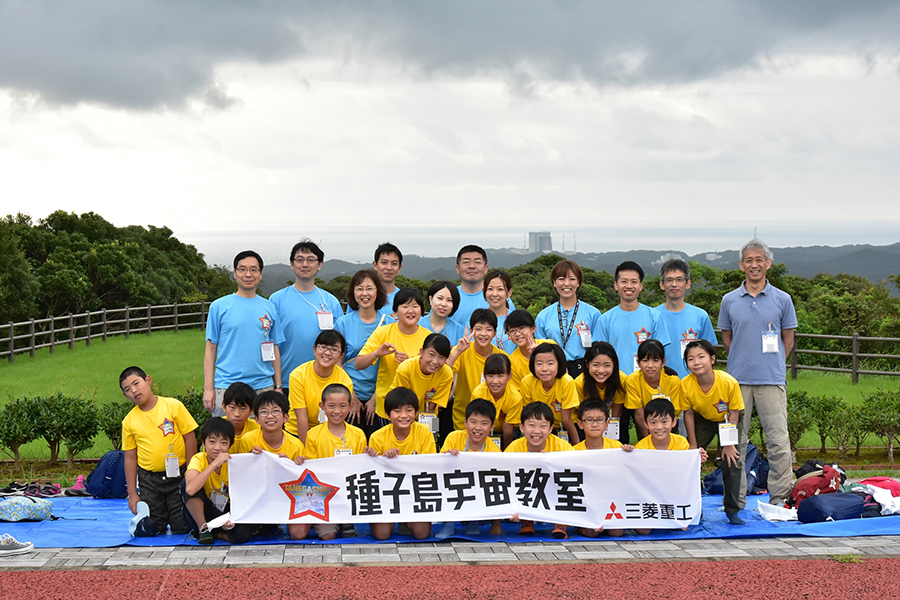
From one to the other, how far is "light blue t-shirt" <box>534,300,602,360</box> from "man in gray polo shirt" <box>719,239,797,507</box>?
1247 millimetres

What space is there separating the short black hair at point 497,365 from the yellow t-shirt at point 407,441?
695 mm

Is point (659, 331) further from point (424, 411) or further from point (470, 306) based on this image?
point (424, 411)

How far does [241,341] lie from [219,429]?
3.79ft

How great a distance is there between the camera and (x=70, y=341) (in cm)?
2284

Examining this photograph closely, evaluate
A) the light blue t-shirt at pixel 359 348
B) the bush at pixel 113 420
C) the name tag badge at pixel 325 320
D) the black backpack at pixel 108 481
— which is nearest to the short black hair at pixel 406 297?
the light blue t-shirt at pixel 359 348

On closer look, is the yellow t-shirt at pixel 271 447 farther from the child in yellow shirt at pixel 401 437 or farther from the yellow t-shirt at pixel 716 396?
the yellow t-shirt at pixel 716 396

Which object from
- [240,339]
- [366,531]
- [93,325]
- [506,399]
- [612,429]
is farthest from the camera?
[93,325]

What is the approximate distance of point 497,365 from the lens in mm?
5574

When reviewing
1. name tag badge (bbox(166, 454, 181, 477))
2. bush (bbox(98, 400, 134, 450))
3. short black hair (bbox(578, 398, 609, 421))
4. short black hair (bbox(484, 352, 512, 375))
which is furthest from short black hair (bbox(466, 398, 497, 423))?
bush (bbox(98, 400, 134, 450))

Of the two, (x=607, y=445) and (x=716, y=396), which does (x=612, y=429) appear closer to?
(x=607, y=445)

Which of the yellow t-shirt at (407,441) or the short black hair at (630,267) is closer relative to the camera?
the yellow t-shirt at (407,441)

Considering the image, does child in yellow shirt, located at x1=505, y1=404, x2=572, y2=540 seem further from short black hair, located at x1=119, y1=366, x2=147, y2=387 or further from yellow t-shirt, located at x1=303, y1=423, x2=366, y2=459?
short black hair, located at x1=119, y1=366, x2=147, y2=387

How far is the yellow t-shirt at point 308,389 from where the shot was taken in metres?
5.86

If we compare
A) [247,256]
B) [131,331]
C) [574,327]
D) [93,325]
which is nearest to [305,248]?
[247,256]
